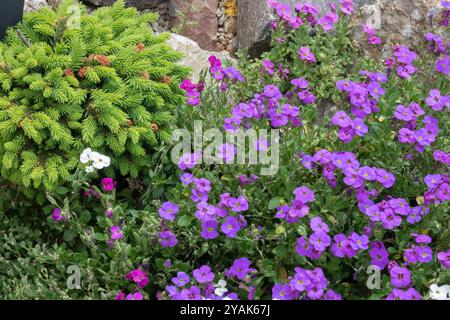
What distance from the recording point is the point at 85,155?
3.43 metres

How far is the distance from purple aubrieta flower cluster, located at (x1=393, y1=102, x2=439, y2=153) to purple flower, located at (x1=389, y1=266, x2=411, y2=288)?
67 cm

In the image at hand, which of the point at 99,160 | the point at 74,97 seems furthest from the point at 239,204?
the point at 74,97

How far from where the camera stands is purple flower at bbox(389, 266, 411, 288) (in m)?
2.99

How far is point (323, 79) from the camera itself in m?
4.72

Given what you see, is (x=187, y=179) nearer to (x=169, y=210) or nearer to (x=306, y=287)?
(x=169, y=210)

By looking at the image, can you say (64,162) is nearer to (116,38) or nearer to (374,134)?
(116,38)

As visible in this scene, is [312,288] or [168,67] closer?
[312,288]

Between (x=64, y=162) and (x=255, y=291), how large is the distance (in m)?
1.29

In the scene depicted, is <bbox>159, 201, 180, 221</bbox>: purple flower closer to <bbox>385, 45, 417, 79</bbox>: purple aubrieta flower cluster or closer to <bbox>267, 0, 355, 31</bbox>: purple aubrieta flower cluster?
<bbox>385, 45, 417, 79</bbox>: purple aubrieta flower cluster

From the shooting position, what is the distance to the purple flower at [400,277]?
118 inches

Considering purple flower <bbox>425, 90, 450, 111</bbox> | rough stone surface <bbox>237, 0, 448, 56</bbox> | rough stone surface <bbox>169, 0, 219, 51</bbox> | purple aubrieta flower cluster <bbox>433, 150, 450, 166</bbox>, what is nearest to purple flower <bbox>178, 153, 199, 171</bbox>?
purple aubrieta flower cluster <bbox>433, 150, 450, 166</bbox>

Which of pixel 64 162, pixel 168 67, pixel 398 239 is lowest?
pixel 398 239

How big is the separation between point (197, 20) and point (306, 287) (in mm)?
3413

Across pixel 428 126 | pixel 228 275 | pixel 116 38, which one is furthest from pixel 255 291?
pixel 116 38
